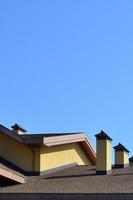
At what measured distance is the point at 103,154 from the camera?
22672 millimetres

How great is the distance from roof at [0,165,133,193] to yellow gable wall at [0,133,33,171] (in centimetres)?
108

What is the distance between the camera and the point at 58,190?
749 inches

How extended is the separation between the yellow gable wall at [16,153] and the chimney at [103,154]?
2.81 m

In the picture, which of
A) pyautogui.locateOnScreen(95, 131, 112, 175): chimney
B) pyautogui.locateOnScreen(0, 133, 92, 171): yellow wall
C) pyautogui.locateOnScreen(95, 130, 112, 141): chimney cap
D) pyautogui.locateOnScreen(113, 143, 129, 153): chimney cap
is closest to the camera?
pyautogui.locateOnScreen(95, 131, 112, 175): chimney

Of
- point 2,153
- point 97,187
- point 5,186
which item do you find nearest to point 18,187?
point 5,186

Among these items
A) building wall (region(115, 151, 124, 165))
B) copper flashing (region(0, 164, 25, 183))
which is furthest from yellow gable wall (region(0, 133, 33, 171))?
building wall (region(115, 151, 124, 165))

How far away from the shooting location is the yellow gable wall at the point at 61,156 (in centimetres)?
2377

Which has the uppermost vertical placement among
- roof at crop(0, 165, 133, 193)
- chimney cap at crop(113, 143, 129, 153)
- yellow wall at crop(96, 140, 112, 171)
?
chimney cap at crop(113, 143, 129, 153)

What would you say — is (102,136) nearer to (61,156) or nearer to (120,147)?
(120,147)

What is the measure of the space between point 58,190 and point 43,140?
3.79 m

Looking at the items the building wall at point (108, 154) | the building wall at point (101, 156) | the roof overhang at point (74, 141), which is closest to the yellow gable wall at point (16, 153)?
the roof overhang at point (74, 141)

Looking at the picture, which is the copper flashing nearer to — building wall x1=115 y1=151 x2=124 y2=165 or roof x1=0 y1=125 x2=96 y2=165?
roof x1=0 y1=125 x2=96 y2=165

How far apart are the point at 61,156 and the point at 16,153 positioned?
Answer: 2420 mm

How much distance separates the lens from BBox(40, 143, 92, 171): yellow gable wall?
23.8 m
